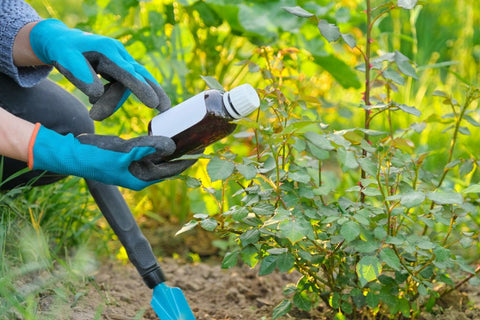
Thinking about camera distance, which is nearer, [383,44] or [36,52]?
[36,52]

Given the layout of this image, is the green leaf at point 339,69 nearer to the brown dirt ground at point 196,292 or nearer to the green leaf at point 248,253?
the brown dirt ground at point 196,292

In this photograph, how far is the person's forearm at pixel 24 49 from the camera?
1.41 metres

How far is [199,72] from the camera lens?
7.00 feet

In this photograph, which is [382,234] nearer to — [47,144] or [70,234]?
[47,144]

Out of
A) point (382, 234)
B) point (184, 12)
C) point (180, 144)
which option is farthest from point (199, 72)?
point (382, 234)

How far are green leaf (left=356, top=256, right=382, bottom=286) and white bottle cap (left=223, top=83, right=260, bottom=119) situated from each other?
37 cm

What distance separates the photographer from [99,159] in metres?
1.22

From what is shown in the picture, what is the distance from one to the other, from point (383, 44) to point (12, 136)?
1.93 meters

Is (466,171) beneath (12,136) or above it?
beneath

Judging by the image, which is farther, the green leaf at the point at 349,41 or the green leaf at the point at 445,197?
the green leaf at the point at 349,41

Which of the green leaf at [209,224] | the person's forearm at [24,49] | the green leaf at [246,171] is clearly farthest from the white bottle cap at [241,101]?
the person's forearm at [24,49]

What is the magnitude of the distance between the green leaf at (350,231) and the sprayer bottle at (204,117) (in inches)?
11.1

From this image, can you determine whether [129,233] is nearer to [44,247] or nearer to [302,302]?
[44,247]

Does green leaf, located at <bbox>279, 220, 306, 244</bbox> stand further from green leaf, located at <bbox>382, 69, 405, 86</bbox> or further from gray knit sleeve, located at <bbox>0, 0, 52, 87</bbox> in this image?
gray knit sleeve, located at <bbox>0, 0, 52, 87</bbox>
